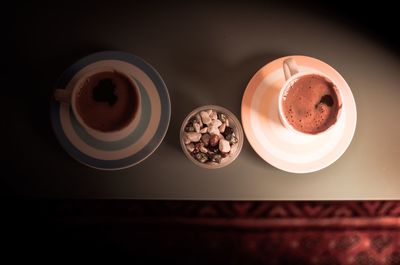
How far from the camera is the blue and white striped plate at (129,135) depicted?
92 centimetres

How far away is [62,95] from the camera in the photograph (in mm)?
889

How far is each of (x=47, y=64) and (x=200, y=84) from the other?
1.38 feet

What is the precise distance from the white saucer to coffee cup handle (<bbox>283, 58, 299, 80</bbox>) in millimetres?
41

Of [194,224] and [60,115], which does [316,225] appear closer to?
[194,224]

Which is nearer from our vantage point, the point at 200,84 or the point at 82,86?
the point at 82,86

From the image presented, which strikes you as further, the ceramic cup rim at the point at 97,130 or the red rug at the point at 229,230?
the red rug at the point at 229,230

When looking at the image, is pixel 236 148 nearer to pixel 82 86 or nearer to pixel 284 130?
pixel 284 130

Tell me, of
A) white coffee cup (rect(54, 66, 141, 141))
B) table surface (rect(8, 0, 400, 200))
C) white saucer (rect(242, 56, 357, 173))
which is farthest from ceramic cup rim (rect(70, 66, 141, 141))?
white saucer (rect(242, 56, 357, 173))

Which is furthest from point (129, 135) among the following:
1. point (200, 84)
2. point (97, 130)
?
point (200, 84)

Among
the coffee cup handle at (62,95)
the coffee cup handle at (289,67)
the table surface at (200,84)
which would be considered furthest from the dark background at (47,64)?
the coffee cup handle at (289,67)

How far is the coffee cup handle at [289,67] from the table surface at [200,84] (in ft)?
0.35

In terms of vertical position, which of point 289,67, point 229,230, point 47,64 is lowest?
point 229,230

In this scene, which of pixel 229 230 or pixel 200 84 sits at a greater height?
pixel 200 84

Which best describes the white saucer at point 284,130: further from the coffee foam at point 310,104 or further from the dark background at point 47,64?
the dark background at point 47,64
